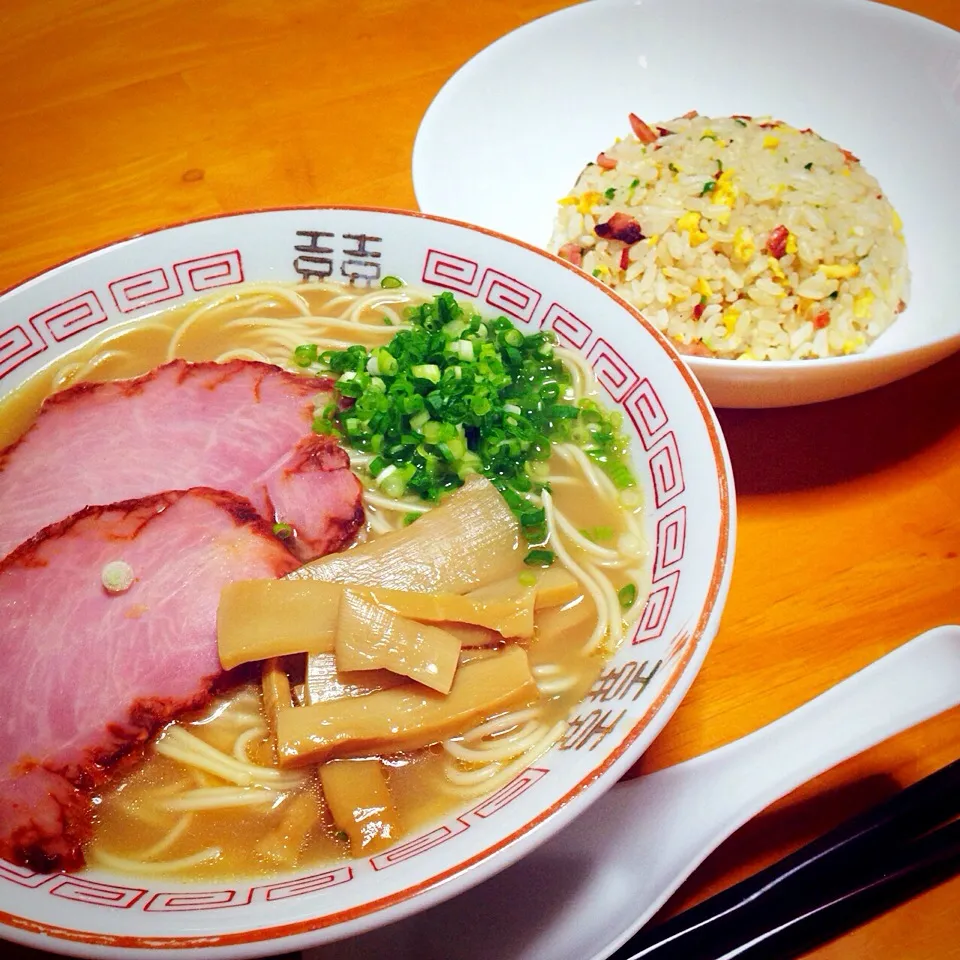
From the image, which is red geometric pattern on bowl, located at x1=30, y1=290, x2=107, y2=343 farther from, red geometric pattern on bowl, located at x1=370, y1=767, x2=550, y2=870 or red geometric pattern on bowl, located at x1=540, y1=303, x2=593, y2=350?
red geometric pattern on bowl, located at x1=370, y1=767, x2=550, y2=870

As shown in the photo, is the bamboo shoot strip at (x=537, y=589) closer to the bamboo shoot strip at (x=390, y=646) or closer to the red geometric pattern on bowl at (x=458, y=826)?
the bamboo shoot strip at (x=390, y=646)

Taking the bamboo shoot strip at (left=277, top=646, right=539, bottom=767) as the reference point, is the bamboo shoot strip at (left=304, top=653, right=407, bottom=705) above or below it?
above

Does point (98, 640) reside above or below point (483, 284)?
below

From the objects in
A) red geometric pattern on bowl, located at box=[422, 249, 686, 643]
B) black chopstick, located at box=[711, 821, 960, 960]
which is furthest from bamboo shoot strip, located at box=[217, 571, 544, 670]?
black chopstick, located at box=[711, 821, 960, 960]

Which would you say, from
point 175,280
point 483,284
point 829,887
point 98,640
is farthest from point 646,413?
point 175,280

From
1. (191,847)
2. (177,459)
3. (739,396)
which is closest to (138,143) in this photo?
(177,459)

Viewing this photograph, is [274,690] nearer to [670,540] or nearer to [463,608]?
[463,608]
